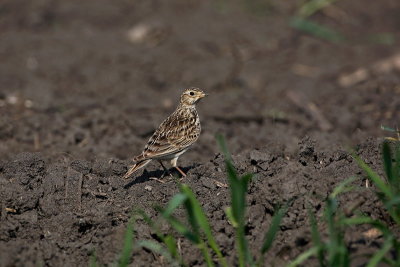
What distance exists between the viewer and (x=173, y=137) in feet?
26.0

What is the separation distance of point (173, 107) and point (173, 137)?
392 cm

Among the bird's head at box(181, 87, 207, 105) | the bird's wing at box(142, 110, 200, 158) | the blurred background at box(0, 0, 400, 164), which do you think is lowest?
the blurred background at box(0, 0, 400, 164)

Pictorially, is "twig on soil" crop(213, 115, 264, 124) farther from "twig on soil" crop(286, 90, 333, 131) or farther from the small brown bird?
the small brown bird

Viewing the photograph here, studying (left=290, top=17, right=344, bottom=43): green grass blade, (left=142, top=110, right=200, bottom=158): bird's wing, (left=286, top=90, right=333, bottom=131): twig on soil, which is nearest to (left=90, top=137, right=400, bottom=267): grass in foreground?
(left=142, top=110, right=200, bottom=158): bird's wing

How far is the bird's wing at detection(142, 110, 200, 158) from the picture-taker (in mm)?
7625

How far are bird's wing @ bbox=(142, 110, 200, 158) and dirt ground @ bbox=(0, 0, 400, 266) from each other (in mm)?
295

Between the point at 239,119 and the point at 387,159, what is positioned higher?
the point at 387,159

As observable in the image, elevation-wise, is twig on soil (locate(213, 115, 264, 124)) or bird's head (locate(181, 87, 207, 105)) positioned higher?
bird's head (locate(181, 87, 207, 105))

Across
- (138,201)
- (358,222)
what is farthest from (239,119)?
(358,222)

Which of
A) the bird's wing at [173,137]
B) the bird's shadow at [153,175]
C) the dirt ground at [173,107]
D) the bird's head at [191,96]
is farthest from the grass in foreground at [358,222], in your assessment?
the bird's head at [191,96]

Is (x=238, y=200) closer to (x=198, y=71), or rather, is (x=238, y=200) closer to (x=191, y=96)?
(x=191, y=96)

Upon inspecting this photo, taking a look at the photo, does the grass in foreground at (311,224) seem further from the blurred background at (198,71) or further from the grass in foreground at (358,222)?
the blurred background at (198,71)

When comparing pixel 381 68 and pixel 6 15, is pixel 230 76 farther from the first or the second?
pixel 6 15

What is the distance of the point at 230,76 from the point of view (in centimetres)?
1323
